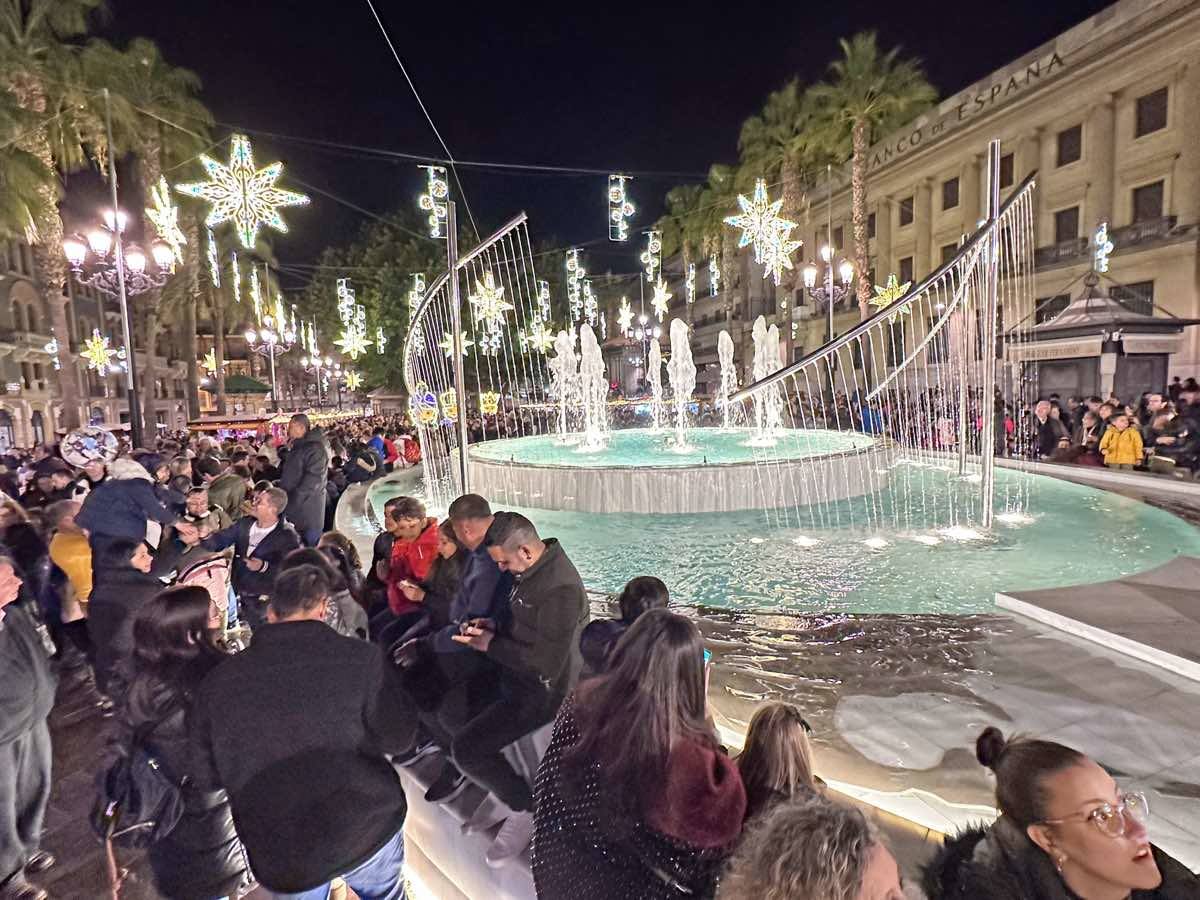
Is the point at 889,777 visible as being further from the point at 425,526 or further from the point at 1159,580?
the point at 1159,580

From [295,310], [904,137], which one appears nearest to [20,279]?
[295,310]

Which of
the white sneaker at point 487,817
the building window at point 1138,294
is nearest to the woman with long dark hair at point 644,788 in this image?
the white sneaker at point 487,817

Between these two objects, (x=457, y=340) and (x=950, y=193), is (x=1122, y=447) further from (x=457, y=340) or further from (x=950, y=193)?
(x=950, y=193)

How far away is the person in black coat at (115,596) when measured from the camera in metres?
4.40

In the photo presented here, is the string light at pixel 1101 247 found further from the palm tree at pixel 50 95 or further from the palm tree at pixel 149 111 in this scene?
the palm tree at pixel 50 95

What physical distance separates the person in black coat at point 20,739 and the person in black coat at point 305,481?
3.89 m

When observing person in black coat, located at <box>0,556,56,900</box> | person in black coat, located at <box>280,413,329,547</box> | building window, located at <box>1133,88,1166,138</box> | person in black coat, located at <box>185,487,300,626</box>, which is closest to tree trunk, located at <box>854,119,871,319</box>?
building window, located at <box>1133,88,1166,138</box>

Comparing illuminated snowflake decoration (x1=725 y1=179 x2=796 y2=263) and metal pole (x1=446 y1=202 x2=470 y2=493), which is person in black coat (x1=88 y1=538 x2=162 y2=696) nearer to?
metal pole (x1=446 y1=202 x2=470 y2=493)

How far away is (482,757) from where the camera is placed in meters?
3.05

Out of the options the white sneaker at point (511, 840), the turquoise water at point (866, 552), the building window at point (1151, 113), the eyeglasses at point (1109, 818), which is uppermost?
the building window at point (1151, 113)

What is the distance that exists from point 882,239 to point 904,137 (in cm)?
596

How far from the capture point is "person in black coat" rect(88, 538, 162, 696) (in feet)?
14.4

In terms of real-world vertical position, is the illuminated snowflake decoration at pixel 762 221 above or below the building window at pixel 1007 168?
below

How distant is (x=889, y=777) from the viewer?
347 cm
